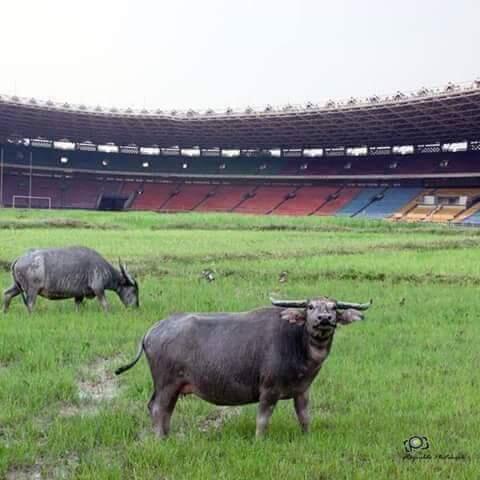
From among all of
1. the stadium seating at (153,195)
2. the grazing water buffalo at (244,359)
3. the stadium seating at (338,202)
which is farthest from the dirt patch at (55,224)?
the stadium seating at (153,195)

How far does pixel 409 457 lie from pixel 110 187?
7735 cm

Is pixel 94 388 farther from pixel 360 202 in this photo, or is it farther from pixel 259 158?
pixel 259 158

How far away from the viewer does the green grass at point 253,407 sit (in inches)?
220

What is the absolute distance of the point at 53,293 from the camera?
12.7m

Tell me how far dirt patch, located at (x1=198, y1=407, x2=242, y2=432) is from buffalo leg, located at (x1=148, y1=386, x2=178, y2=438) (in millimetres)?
520

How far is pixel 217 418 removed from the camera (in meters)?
7.06

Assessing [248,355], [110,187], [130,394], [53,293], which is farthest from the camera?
[110,187]

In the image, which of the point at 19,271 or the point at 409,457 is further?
the point at 19,271

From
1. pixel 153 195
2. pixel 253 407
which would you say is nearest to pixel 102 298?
pixel 253 407

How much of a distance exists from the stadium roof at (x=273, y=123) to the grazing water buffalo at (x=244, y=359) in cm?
4795

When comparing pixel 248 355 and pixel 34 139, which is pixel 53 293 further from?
pixel 34 139

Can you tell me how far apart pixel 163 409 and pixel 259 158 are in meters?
74.3

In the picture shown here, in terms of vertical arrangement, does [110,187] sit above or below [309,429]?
above

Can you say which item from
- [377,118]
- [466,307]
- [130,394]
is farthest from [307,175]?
[130,394]
